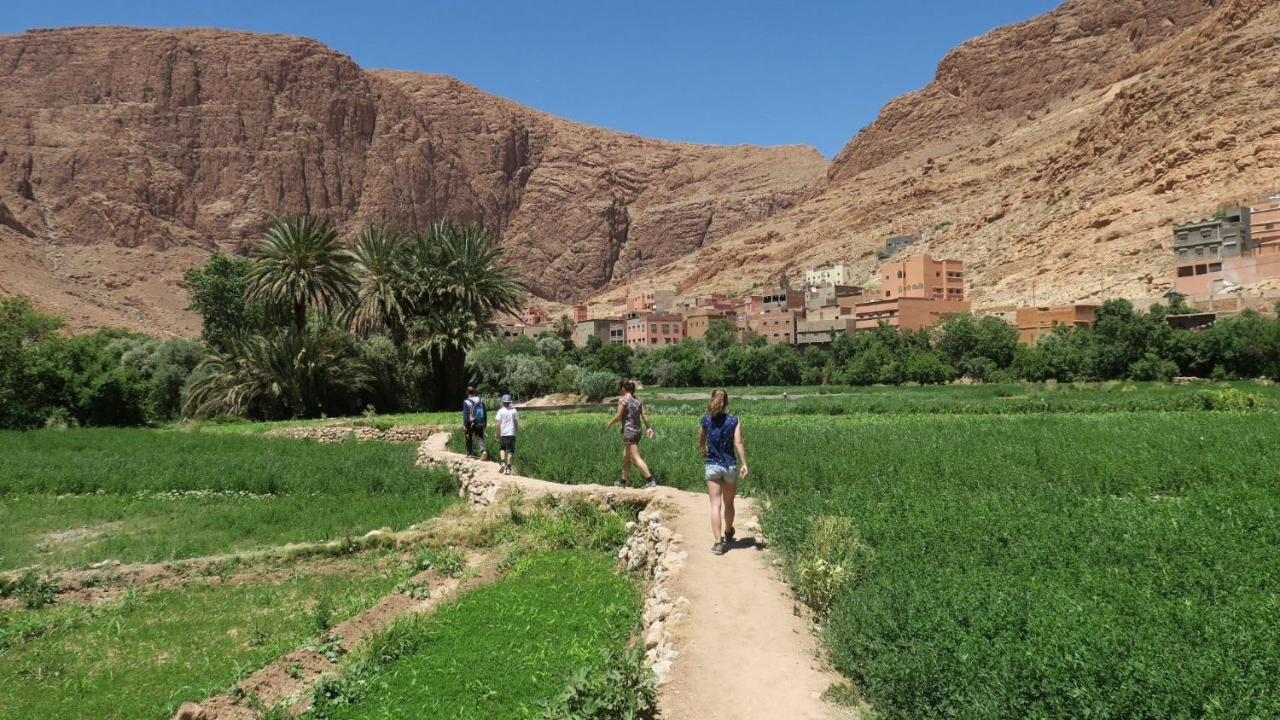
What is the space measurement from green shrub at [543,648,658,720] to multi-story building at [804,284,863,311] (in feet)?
307

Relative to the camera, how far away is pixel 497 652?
25.5 ft

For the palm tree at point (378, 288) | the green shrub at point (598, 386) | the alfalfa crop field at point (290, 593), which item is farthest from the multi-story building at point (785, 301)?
the alfalfa crop field at point (290, 593)

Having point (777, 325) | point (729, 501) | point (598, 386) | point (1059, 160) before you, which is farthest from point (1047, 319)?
point (729, 501)

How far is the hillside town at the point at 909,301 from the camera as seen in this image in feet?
219

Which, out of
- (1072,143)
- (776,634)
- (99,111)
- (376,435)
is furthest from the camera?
(99,111)

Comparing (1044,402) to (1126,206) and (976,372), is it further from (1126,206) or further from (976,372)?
(1126,206)

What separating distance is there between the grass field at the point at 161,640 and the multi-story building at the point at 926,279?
84.5 m

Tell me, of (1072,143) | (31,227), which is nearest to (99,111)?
(31,227)

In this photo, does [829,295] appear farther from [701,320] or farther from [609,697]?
[609,697]

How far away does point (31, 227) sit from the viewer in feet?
369

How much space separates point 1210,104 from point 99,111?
6692 inches

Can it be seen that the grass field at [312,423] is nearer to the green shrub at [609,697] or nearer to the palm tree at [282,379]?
the palm tree at [282,379]

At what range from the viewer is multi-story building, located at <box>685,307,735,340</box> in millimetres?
108875

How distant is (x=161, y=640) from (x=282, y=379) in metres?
30.2
